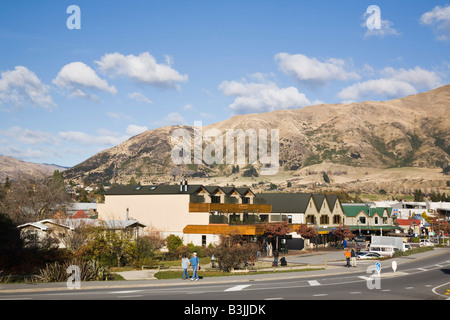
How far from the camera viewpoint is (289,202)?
8694 cm

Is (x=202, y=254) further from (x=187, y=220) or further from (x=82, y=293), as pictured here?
(x=82, y=293)

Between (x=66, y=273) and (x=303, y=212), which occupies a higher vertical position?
(x=303, y=212)

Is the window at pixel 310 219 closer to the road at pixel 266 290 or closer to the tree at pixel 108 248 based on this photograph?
the tree at pixel 108 248

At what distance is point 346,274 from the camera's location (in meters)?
40.1

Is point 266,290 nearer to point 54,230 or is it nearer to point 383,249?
point 54,230

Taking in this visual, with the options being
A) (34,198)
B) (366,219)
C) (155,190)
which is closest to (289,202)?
(155,190)

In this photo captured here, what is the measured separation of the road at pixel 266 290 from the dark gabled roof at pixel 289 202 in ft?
150

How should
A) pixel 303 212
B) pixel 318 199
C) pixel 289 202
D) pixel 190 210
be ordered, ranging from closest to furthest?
pixel 190 210 < pixel 303 212 < pixel 289 202 < pixel 318 199

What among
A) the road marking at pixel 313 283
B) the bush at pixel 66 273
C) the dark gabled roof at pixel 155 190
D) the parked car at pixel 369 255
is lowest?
the parked car at pixel 369 255

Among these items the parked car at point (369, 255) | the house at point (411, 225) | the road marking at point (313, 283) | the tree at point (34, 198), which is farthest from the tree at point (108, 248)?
the house at point (411, 225)

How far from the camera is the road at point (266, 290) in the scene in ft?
80.8

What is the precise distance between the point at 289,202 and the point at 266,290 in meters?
59.1

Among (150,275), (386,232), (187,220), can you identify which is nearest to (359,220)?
(386,232)
